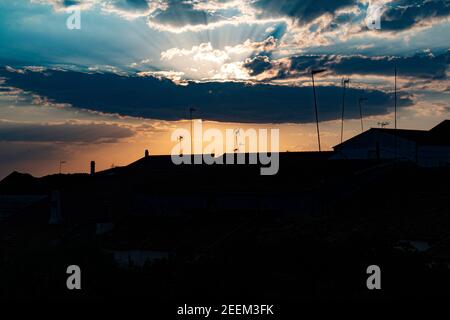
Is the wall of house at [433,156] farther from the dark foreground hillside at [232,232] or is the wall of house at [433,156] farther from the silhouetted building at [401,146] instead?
the dark foreground hillside at [232,232]

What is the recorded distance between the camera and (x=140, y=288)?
21328 mm

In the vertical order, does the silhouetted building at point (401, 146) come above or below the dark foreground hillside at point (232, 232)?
above

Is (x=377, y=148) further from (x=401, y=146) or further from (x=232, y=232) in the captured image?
(x=232, y=232)

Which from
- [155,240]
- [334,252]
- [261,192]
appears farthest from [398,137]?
[334,252]

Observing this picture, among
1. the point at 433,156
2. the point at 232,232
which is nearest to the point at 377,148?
the point at 433,156

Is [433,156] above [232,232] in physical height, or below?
above

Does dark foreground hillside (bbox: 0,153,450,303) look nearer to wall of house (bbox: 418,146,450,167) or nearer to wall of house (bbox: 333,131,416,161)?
wall of house (bbox: 333,131,416,161)

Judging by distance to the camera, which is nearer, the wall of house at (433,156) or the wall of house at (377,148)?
the wall of house at (433,156)

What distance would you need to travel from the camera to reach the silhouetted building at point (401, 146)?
57750 mm

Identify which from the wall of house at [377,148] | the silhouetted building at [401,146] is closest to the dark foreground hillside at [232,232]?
the wall of house at [377,148]

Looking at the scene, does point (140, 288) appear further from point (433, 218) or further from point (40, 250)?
point (433, 218)

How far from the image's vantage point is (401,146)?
58.4 metres

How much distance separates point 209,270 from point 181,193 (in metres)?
21.0

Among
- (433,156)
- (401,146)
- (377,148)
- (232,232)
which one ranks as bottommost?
(232,232)
